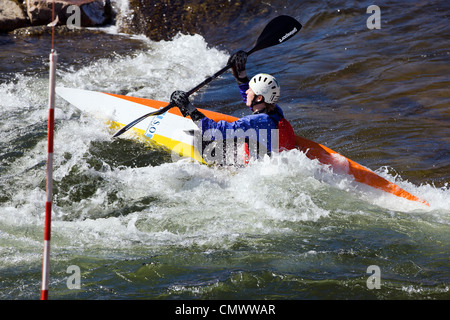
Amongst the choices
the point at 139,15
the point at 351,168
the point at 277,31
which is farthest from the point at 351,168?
the point at 139,15

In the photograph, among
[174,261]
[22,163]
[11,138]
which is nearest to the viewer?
[174,261]

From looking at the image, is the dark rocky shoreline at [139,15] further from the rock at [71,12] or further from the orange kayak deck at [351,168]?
the orange kayak deck at [351,168]

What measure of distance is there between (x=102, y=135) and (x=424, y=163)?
151 inches

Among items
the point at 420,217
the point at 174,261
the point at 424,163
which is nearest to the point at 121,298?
the point at 174,261

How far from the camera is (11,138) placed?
6.11 metres

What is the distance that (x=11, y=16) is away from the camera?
10.6m

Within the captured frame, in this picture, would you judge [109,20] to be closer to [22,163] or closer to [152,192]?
[22,163]

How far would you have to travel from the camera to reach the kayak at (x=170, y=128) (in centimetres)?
516

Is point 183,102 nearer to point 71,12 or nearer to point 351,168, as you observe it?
point 351,168

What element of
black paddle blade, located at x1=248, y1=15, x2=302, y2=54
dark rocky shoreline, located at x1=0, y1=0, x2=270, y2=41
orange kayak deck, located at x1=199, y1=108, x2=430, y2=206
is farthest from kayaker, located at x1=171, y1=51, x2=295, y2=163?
dark rocky shoreline, located at x1=0, y1=0, x2=270, y2=41

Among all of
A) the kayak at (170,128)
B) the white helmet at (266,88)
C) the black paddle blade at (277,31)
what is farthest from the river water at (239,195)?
the black paddle blade at (277,31)

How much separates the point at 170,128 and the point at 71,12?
6.32 meters

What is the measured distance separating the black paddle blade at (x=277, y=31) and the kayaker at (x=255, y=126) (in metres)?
1.28

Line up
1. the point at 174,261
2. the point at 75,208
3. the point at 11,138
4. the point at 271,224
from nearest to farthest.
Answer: the point at 174,261 → the point at 271,224 → the point at 75,208 → the point at 11,138
